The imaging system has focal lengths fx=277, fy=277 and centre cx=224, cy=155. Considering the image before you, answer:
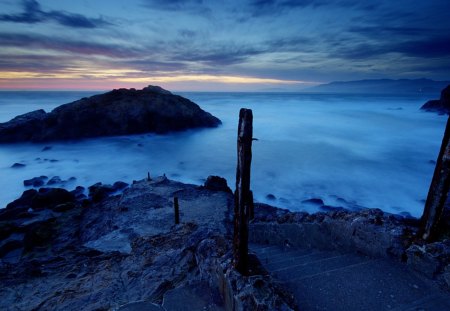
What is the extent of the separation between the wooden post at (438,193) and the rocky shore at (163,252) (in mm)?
233

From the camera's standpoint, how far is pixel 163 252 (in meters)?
7.88

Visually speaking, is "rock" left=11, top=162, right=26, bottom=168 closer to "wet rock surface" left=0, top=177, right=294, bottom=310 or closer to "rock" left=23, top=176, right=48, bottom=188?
"rock" left=23, top=176, right=48, bottom=188

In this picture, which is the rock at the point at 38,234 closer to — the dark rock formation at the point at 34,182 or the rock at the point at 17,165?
the dark rock formation at the point at 34,182

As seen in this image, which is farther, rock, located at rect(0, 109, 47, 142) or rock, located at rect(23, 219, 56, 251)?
rock, located at rect(0, 109, 47, 142)

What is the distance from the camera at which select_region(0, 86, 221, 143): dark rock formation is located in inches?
1212

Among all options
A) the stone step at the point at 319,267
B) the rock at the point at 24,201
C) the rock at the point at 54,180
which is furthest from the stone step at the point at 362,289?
the rock at the point at 54,180

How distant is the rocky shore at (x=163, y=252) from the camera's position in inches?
171

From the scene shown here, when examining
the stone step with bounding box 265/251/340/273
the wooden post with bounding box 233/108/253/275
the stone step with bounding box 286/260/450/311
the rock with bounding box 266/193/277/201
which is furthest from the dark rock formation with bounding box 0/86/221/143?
the stone step with bounding box 286/260/450/311

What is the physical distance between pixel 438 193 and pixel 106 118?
1323 inches

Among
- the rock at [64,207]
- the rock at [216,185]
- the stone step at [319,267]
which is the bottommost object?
the rock at [64,207]

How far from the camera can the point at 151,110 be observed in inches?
1336

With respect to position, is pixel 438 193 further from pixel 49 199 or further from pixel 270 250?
pixel 49 199

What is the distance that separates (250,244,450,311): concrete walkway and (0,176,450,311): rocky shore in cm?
25

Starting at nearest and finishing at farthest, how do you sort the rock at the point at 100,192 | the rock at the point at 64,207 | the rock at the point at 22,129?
the rock at the point at 64,207 → the rock at the point at 100,192 → the rock at the point at 22,129
